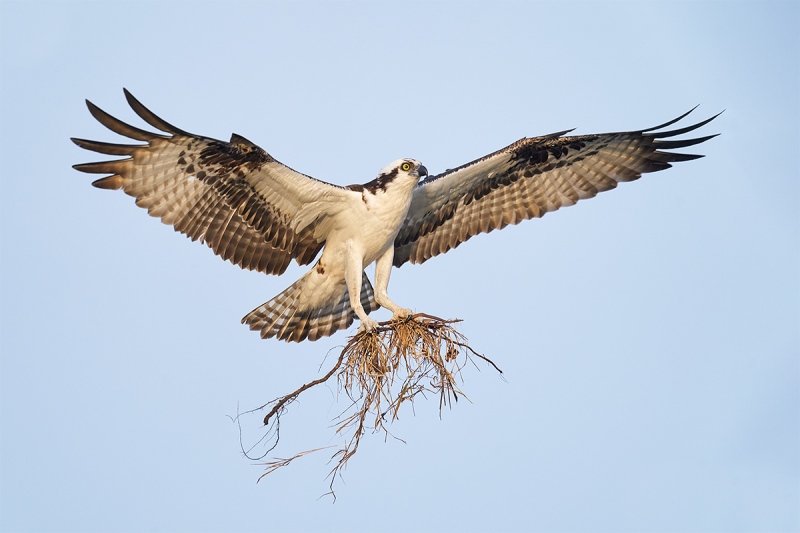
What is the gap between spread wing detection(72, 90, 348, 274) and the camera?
8930mm

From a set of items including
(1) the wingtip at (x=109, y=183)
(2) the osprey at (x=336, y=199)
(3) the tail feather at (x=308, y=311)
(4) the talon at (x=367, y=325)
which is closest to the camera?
(4) the talon at (x=367, y=325)

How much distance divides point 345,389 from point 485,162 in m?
3.19

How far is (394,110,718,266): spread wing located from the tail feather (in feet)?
2.75

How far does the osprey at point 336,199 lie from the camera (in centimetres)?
907

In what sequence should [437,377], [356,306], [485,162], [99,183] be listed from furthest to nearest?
[485,162] < [356,306] < [99,183] < [437,377]

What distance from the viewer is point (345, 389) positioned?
26.8 ft

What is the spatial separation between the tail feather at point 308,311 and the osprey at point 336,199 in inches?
0.4

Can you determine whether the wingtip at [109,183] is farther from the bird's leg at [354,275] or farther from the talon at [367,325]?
the talon at [367,325]

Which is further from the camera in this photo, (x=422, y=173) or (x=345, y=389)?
(x=422, y=173)

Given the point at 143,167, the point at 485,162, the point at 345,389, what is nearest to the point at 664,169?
the point at 485,162

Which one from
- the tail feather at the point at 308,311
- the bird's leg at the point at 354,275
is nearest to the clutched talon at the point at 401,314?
the bird's leg at the point at 354,275

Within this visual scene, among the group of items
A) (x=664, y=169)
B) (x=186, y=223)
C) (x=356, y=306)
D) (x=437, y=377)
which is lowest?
(x=437, y=377)

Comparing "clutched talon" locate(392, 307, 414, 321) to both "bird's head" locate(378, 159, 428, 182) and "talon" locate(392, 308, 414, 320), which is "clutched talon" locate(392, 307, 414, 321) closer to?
"talon" locate(392, 308, 414, 320)

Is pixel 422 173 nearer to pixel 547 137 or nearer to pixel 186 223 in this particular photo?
pixel 547 137
